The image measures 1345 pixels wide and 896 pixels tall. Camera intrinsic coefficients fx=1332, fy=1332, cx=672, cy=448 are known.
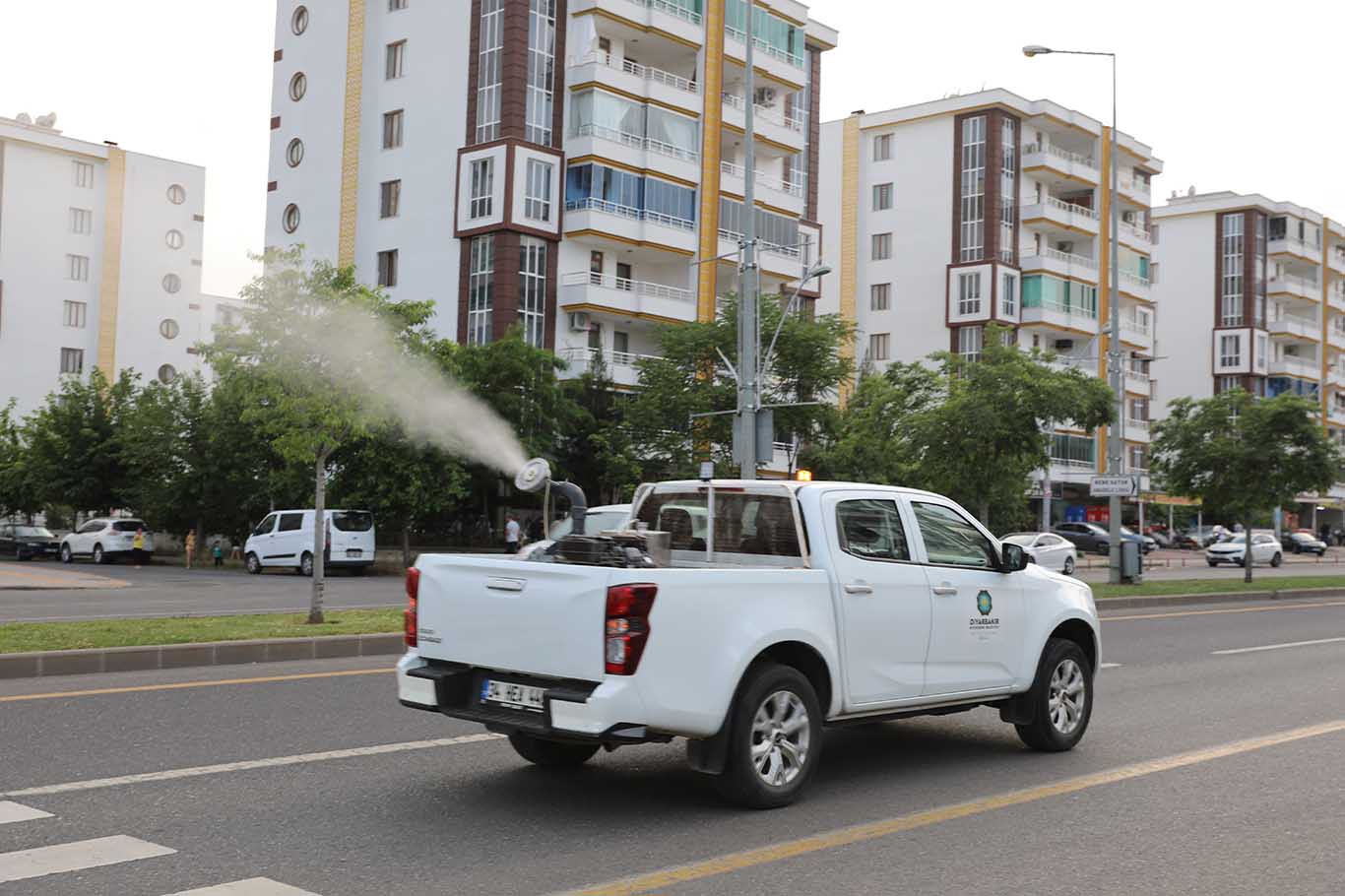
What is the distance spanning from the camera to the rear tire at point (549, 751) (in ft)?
24.5

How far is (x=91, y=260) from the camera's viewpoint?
242 ft

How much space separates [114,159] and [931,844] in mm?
78345

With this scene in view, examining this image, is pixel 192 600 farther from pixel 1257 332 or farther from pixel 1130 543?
pixel 1257 332

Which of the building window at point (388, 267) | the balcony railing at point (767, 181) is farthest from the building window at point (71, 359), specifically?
the balcony railing at point (767, 181)

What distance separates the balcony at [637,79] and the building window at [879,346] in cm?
2292

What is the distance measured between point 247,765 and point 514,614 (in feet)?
6.76

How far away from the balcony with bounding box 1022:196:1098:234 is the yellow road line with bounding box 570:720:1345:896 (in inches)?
2399

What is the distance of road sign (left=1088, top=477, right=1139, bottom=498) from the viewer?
27.1 meters

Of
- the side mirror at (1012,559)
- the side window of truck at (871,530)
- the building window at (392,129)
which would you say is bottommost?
the side mirror at (1012,559)

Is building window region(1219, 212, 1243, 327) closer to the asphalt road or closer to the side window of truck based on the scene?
the asphalt road

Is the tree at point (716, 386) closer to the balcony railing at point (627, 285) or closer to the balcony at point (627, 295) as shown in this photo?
the balcony at point (627, 295)

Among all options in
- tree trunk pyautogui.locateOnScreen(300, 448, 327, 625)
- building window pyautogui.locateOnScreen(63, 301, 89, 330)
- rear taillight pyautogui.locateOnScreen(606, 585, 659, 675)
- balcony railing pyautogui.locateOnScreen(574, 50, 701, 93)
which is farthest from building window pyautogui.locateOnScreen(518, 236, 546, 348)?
rear taillight pyautogui.locateOnScreen(606, 585, 659, 675)

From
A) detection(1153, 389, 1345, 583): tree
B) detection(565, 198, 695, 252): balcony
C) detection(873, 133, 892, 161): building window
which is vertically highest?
detection(873, 133, 892, 161): building window

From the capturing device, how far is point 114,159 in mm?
74812
